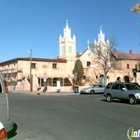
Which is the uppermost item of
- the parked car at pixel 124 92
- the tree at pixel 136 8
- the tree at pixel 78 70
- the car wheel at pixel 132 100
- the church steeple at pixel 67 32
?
the church steeple at pixel 67 32

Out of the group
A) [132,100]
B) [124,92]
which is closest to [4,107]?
[132,100]

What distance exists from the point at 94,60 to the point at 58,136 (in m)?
53.3

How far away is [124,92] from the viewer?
19672 mm

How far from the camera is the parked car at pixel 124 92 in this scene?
18859 mm

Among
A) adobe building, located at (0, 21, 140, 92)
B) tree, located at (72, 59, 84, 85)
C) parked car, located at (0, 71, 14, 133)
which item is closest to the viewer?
parked car, located at (0, 71, 14, 133)

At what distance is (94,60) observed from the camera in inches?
2373

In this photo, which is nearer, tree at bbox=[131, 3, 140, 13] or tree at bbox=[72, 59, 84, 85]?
tree at bbox=[131, 3, 140, 13]

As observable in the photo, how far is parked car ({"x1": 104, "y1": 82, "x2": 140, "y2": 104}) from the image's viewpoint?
18859 mm

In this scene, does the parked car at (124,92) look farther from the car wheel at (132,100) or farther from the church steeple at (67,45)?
the church steeple at (67,45)

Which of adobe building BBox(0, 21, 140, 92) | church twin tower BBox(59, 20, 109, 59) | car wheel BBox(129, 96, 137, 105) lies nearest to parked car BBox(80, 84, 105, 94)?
adobe building BBox(0, 21, 140, 92)

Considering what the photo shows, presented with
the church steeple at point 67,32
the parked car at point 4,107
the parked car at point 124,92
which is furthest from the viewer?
the church steeple at point 67,32

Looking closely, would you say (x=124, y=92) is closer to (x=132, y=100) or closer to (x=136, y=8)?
(x=132, y=100)

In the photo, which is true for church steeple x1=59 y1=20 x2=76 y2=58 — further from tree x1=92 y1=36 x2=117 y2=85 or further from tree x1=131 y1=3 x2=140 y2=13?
tree x1=131 y1=3 x2=140 y2=13

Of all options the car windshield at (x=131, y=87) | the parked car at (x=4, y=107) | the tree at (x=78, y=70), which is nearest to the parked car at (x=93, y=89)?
the tree at (x=78, y=70)
